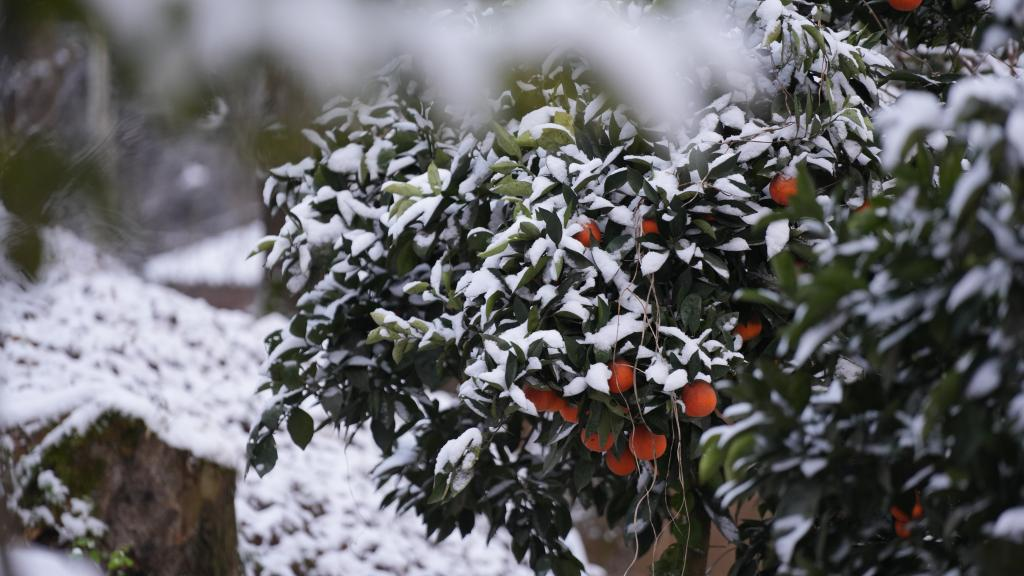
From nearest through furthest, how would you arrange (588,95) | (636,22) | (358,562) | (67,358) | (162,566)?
(636,22) → (588,95) → (162,566) → (358,562) → (67,358)

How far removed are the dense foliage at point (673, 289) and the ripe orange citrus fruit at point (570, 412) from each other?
0.05 feet

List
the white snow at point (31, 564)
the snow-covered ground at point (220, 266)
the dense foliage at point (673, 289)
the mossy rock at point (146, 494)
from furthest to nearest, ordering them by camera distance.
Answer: the snow-covered ground at point (220, 266) < the mossy rock at point (146, 494) < the dense foliage at point (673, 289) < the white snow at point (31, 564)

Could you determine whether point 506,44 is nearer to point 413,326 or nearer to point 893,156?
A: point 413,326

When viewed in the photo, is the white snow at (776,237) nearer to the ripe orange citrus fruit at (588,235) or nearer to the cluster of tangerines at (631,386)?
the cluster of tangerines at (631,386)

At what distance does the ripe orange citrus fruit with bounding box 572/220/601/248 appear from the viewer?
5.62ft

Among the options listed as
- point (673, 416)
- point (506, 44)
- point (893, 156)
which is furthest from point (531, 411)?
point (893, 156)

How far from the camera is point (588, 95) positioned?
1.94 meters

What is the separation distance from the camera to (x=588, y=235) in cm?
171

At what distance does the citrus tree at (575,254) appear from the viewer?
1.65 metres

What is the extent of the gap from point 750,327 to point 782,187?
0.95ft

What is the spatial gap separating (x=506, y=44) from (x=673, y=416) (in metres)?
0.78

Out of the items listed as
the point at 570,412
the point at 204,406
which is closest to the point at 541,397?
the point at 570,412

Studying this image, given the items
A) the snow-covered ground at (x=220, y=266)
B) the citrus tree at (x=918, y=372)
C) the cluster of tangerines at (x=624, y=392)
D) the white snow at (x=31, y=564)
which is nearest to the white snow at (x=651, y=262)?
the cluster of tangerines at (x=624, y=392)

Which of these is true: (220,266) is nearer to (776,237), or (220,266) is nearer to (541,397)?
(541,397)
